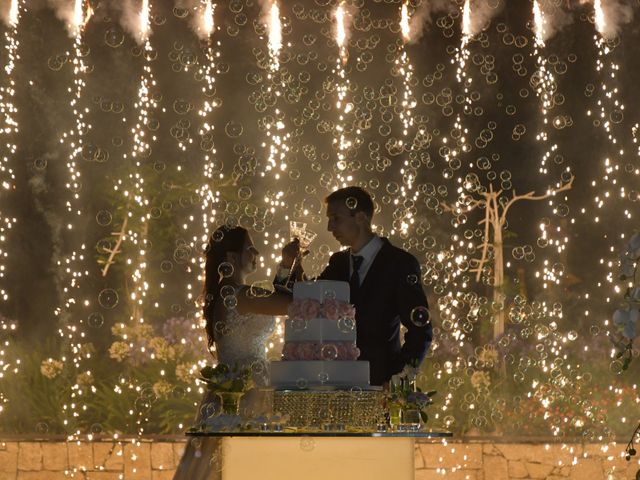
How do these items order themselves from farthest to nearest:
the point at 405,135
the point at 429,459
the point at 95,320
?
1. the point at 405,135
2. the point at 95,320
3. the point at 429,459

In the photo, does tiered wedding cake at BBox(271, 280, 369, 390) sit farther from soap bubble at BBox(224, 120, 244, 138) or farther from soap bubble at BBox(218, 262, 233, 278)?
soap bubble at BBox(224, 120, 244, 138)

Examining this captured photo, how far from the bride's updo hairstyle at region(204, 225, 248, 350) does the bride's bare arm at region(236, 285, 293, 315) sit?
105mm

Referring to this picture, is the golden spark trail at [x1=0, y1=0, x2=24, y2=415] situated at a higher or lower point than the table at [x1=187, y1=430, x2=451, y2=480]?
higher

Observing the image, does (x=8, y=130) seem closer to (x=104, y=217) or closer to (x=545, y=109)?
(x=104, y=217)

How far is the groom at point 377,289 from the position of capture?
417 cm

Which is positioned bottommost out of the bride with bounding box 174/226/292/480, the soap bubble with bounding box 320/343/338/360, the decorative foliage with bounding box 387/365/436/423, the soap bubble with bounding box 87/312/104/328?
the decorative foliage with bounding box 387/365/436/423

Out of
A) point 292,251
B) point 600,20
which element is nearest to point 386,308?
point 292,251

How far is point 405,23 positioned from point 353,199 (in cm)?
400

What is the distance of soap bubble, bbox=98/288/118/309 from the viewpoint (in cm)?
733

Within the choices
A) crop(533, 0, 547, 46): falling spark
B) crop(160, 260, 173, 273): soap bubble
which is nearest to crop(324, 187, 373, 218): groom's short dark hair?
crop(160, 260, 173, 273): soap bubble

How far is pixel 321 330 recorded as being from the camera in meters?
3.60

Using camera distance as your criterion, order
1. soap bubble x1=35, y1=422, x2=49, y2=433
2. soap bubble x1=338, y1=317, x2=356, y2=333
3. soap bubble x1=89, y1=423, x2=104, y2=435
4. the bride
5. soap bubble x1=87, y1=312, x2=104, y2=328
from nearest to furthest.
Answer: soap bubble x1=338, y1=317, x2=356, y2=333 → the bride → soap bubble x1=89, y1=423, x2=104, y2=435 → soap bubble x1=35, y1=422, x2=49, y2=433 → soap bubble x1=87, y1=312, x2=104, y2=328

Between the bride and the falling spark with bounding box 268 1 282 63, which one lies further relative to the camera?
the falling spark with bounding box 268 1 282 63

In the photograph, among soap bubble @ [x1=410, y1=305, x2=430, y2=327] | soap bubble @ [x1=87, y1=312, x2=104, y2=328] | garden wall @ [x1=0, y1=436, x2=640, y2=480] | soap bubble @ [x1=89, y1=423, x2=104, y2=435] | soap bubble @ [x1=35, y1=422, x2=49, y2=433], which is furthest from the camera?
soap bubble @ [x1=87, y1=312, x2=104, y2=328]
